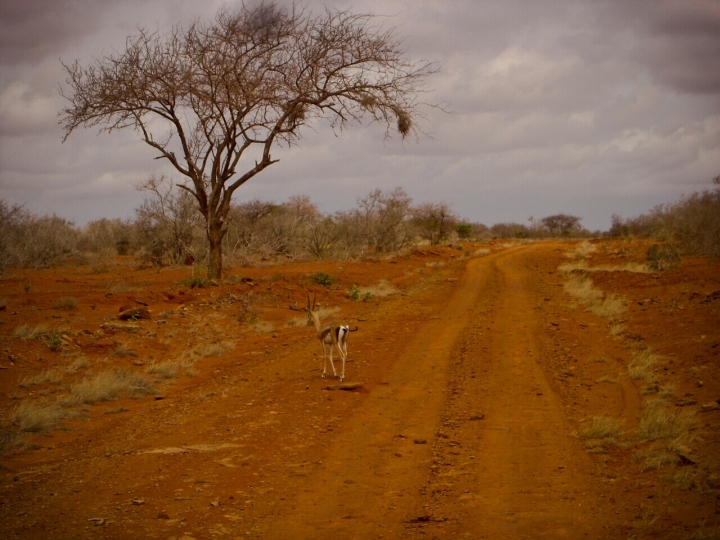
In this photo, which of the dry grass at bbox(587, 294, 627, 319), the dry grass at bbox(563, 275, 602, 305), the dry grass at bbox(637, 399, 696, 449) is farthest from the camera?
the dry grass at bbox(563, 275, 602, 305)

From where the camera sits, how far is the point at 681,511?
18.4 ft

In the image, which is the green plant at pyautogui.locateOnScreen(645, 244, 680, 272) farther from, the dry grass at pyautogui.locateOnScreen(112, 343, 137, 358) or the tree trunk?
the dry grass at pyautogui.locateOnScreen(112, 343, 137, 358)

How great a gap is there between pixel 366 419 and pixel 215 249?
46.0ft

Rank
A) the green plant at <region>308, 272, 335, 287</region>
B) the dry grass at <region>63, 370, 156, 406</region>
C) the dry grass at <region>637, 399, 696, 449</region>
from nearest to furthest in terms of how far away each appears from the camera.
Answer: the dry grass at <region>637, 399, 696, 449</region>
the dry grass at <region>63, 370, 156, 406</region>
the green plant at <region>308, 272, 335, 287</region>

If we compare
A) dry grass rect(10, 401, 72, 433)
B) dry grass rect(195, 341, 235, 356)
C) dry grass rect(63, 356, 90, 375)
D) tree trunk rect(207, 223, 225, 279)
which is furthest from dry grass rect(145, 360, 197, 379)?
tree trunk rect(207, 223, 225, 279)

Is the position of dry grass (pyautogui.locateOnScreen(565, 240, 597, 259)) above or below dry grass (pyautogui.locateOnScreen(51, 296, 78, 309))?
above

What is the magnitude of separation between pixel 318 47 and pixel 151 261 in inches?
619

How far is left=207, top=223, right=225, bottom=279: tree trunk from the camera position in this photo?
21.4 metres

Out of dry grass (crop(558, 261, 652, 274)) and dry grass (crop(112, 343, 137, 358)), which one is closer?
dry grass (crop(112, 343, 137, 358))

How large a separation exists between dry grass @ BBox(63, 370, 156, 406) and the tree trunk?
402 inches

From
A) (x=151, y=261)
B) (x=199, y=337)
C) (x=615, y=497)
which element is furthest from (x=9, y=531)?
(x=151, y=261)

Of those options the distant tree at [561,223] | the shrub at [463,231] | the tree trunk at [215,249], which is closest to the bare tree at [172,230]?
the tree trunk at [215,249]

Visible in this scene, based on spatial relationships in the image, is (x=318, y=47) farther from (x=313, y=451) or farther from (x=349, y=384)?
(x=313, y=451)

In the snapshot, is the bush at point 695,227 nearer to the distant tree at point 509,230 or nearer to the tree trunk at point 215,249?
the tree trunk at point 215,249
